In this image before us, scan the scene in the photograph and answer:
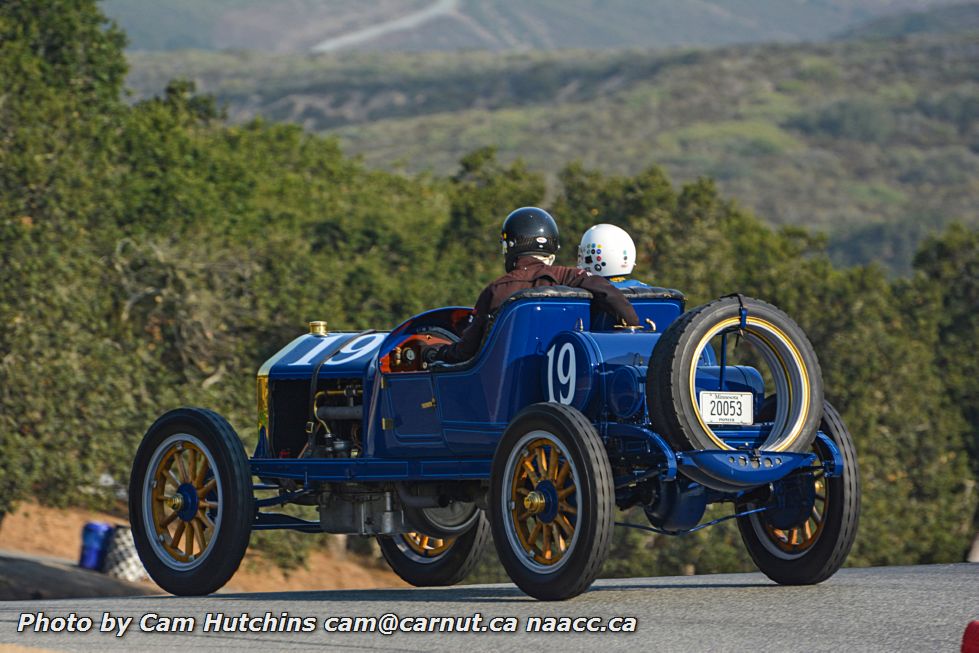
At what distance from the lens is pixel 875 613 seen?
27.7 feet

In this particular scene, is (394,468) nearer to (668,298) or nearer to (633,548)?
(668,298)

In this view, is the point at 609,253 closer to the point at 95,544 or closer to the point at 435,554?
the point at 435,554

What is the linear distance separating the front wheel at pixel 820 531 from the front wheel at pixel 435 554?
92.7 inches

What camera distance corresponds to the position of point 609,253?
11.3 metres

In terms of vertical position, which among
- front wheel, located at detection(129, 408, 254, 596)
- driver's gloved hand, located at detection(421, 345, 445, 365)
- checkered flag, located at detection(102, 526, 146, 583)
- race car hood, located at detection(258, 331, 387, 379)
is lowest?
checkered flag, located at detection(102, 526, 146, 583)

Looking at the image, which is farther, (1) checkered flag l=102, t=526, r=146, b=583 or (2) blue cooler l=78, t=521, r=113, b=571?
(2) blue cooler l=78, t=521, r=113, b=571

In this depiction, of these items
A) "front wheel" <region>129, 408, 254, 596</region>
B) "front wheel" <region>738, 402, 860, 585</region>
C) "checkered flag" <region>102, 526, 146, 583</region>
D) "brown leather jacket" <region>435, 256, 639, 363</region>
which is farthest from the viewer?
"checkered flag" <region>102, 526, 146, 583</region>

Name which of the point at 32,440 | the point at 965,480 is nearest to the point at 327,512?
the point at 32,440

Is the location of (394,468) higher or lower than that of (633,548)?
higher

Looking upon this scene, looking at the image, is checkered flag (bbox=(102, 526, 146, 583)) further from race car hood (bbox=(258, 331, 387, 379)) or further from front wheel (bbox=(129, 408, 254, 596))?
front wheel (bbox=(129, 408, 254, 596))

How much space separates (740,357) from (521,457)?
29699mm

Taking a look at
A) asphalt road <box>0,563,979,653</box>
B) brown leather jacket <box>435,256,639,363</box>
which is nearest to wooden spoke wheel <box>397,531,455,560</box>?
asphalt road <box>0,563,979,653</box>

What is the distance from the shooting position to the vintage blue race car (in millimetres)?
9109

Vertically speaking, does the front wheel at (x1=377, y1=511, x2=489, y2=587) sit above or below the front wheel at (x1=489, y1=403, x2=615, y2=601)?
below
